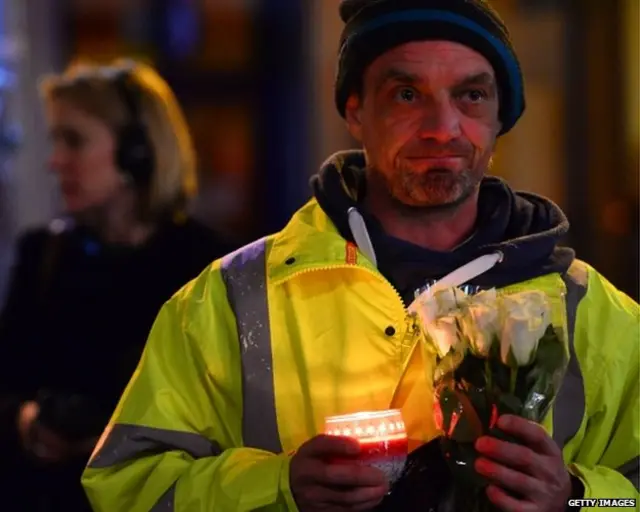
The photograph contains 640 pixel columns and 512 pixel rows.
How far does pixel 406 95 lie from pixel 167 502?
770mm

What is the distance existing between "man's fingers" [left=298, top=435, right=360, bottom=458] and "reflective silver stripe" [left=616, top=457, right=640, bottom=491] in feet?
1.73

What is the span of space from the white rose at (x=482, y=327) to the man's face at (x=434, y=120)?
0.34m

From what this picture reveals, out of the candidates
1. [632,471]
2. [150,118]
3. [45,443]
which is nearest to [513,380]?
[632,471]

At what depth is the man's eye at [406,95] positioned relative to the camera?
6.66 ft

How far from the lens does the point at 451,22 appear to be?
2.02 metres

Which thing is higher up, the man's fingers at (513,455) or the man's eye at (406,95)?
the man's eye at (406,95)

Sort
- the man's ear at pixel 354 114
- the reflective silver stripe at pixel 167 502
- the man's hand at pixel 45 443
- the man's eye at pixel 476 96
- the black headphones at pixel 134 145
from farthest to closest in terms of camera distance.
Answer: the black headphones at pixel 134 145
the man's hand at pixel 45 443
the man's ear at pixel 354 114
the man's eye at pixel 476 96
the reflective silver stripe at pixel 167 502

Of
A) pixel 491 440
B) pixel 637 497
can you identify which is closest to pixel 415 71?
pixel 491 440

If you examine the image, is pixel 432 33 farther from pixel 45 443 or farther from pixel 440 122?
pixel 45 443

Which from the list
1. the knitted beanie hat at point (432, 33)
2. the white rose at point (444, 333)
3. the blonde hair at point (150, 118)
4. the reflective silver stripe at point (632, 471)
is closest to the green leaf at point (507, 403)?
the white rose at point (444, 333)

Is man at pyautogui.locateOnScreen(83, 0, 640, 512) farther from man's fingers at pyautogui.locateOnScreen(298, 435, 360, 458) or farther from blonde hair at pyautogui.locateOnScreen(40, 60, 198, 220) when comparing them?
blonde hair at pyautogui.locateOnScreen(40, 60, 198, 220)

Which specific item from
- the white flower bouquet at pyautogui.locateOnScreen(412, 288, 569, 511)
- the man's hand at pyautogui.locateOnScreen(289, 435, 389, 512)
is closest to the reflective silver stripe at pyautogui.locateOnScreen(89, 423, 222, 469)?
the man's hand at pyautogui.locateOnScreen(289, 435, 389, 512)

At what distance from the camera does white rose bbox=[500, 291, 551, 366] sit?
170 cm

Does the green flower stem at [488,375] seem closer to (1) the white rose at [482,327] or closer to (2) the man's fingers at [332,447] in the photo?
(1) the white rose at [482,327]
